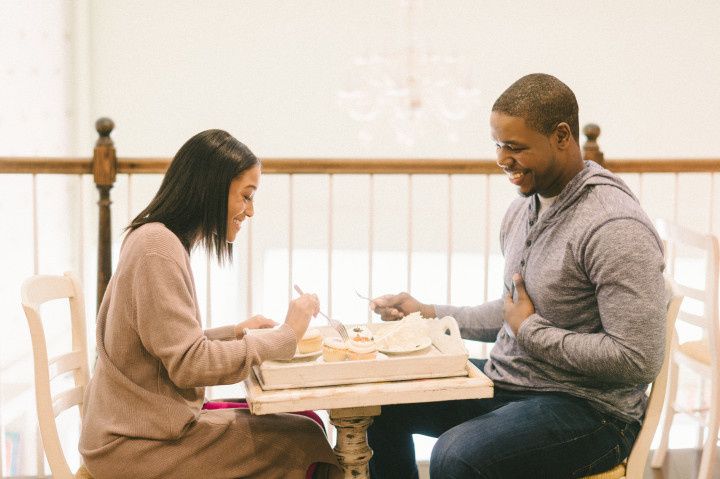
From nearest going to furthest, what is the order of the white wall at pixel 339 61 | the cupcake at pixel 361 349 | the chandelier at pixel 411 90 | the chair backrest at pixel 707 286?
the cupcake at pixel 361 349 → the chair backrest at pixel 707 286 → the chandelier at pixel 411 90 → the white wall at pixel 339 61

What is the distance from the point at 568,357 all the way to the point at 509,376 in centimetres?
25

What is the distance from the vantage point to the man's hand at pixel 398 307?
7.48ft

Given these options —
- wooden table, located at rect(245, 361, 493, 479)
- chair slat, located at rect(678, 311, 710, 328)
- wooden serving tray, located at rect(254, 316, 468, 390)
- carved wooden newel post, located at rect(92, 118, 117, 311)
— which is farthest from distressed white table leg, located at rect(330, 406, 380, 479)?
carved wooden newel post, located at rect(92, 118, 117, 311)

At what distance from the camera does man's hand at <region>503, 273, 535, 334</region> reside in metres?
1.97

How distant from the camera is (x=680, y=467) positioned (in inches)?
120

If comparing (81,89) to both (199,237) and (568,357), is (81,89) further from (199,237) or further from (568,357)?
(568,357)

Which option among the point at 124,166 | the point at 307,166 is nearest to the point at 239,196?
the point at 307,166

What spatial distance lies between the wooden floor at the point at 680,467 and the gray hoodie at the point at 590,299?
1.20 meters

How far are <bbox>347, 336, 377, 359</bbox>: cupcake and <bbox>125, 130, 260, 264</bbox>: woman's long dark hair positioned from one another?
1.27 ft

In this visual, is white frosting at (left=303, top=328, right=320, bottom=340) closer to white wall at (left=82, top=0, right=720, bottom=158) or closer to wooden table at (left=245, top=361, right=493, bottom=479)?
wooden table at (left=245, top=361, right=493, bottom=479)

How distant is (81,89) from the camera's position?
7.09 metres

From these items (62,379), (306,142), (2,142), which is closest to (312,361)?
(2,142)

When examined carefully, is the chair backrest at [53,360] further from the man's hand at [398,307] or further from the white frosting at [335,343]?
the man's hand at [398,307]

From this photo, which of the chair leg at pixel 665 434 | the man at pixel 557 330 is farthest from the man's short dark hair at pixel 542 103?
the chair leg at pixel 665 434
